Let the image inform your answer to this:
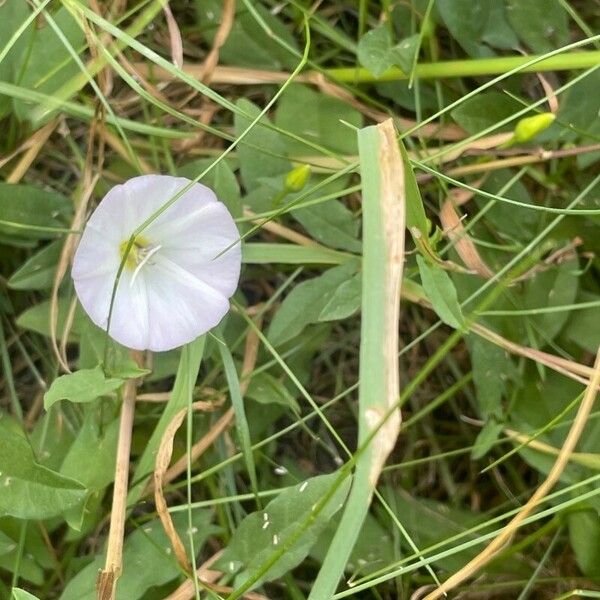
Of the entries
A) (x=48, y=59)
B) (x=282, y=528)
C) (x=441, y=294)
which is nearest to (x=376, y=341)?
(x=441, y=294)

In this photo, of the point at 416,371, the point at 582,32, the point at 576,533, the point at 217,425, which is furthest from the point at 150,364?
the point at 582,32

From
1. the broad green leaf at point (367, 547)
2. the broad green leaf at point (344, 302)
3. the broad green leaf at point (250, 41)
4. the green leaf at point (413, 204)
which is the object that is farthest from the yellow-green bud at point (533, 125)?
the broad green leaf at point (367, 547)

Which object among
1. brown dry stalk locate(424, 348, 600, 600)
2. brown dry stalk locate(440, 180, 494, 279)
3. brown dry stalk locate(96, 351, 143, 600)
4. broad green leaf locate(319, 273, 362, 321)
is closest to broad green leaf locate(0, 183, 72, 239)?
brown dry stalk locate(96, 351, 143, 600)

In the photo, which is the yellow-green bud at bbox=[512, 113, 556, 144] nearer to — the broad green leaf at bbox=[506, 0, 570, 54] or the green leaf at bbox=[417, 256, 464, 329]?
the green leaf at bbox=[417, 256, 464, 329]

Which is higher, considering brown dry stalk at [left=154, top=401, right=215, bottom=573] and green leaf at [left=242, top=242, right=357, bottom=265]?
green leaf at [left=242, top=242, right=357, bottom=265]

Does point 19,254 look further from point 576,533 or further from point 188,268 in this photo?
point 576,533

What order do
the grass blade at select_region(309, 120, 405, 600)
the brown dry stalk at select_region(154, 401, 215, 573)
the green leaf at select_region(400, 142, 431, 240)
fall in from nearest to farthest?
1. the grass blade at select_region(309, 120, 405, 600)
2. the green leaf at select_region(400, 142, 431, 240)
3. the brown dry stalk at select_region(154, 401, 215, 573)

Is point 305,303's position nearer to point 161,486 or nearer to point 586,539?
point 161,486

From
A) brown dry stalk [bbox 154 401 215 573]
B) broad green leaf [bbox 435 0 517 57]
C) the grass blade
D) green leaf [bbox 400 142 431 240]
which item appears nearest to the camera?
the grass blade
